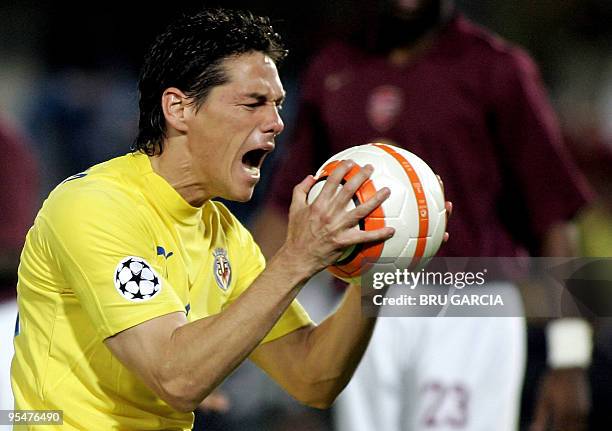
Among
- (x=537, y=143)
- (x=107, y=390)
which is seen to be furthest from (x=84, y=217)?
(x=537, y=143)

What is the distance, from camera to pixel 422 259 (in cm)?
311

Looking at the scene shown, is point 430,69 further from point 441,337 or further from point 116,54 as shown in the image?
point 116,54

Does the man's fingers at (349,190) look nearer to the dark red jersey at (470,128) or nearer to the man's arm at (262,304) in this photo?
the man's arm at (262,304)

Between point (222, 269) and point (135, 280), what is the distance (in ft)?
1.80

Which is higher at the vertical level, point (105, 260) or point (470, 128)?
point (470, 128)

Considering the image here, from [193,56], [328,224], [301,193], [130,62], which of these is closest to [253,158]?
[193,56]

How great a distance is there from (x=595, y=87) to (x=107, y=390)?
5.47 metres

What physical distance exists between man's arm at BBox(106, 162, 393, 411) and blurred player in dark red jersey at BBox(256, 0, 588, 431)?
207cm

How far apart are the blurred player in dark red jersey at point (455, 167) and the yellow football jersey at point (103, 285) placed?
62.9 inches

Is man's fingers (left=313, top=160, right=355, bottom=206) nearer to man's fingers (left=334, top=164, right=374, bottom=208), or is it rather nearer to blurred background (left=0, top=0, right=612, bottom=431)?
man's fingers (left=334, top=164, right=374, bottom=208)

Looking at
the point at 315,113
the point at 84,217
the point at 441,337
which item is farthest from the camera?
the point at 315,113

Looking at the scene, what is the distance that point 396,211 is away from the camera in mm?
2955

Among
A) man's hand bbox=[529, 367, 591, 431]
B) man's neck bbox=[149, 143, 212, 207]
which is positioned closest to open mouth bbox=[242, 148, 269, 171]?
man's neck bbox=[149, 143, 212, 207]

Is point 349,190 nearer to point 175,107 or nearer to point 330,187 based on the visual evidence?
point 330,187
